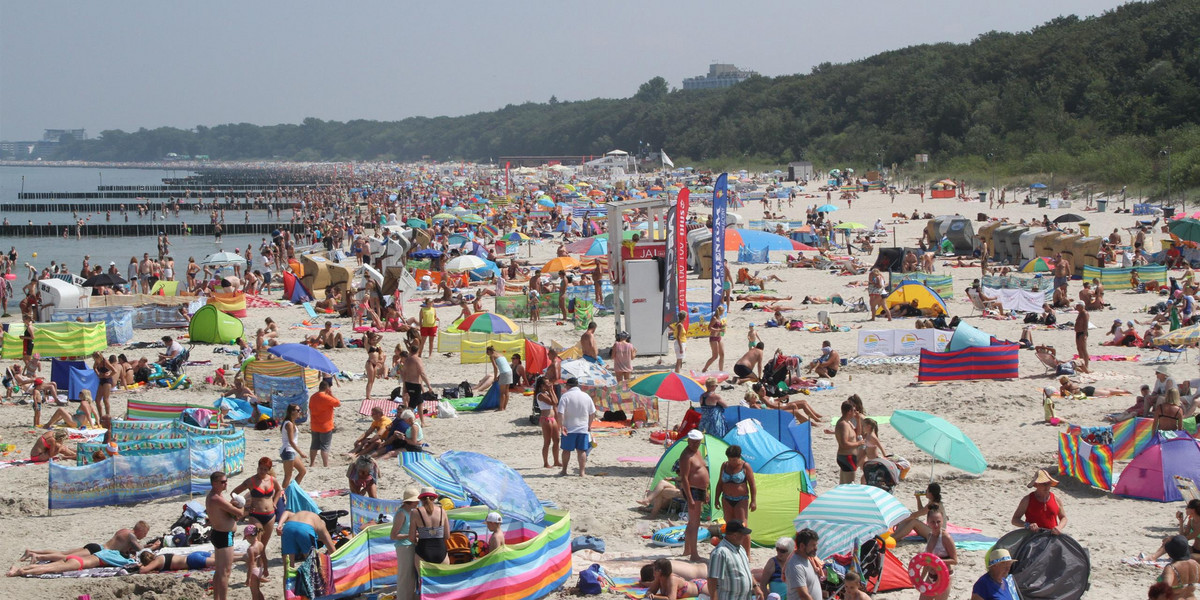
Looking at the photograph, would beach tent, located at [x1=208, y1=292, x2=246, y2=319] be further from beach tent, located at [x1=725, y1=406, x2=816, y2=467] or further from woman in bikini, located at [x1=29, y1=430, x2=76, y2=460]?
beach tent, located at [x1=725, y1=406, x2=816, y2=467]

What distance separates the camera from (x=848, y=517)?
7266mm

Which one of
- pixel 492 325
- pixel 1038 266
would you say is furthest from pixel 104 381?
pixel 1038 266

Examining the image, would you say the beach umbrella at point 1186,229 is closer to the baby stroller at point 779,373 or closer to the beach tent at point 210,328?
the baby stroller at point 779,373

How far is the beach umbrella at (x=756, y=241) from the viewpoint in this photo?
26.9 meters

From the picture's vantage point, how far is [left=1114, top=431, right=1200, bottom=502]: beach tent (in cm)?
927

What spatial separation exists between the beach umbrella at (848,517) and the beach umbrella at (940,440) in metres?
2.11

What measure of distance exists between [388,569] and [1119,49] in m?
62.0

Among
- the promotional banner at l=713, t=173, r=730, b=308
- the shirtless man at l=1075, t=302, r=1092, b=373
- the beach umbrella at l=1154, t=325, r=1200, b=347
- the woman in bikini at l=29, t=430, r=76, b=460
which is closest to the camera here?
the woman in bikini at l=29, t=430, r=76, b=460

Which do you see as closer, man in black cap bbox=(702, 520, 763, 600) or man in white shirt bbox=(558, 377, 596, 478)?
man in black cap bbox=(702, 520, 763, 600)

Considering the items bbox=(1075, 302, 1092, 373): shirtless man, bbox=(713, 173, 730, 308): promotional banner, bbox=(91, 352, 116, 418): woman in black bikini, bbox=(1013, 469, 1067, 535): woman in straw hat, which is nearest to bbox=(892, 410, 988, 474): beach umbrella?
bbox=(1013, 469, 1067, 535): woman in straw hat

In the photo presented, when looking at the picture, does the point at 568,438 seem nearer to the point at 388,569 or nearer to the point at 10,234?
the point at 388,569

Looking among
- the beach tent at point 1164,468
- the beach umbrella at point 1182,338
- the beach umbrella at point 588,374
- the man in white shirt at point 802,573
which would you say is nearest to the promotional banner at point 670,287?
the beach umbrella at point 588,374

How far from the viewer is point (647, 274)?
16.3m

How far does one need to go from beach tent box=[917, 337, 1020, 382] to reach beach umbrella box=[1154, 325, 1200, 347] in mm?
2944
